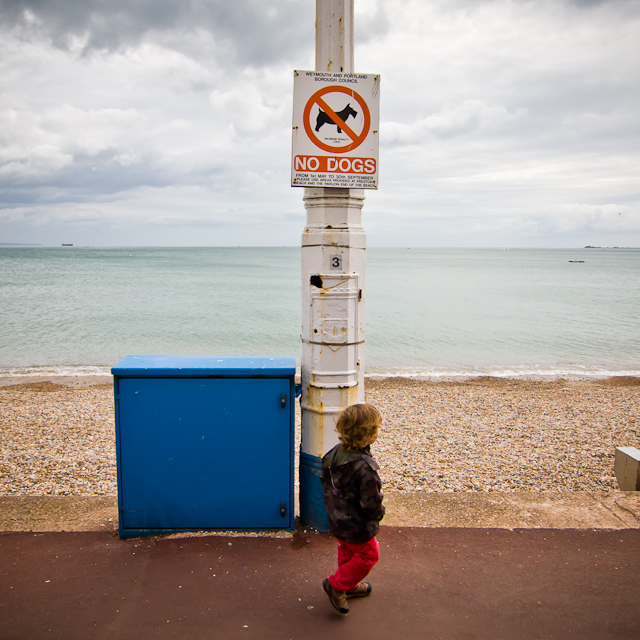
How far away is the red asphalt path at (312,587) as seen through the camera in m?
2.57

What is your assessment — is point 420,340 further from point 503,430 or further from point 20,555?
point 20,555

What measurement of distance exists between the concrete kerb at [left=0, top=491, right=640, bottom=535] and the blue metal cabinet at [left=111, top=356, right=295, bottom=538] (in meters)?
0.52

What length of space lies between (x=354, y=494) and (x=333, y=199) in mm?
1859

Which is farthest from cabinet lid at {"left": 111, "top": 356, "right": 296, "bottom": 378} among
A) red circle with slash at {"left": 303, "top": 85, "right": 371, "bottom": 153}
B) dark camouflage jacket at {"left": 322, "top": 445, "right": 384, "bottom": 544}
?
red circle with slash at {"left": 303, "top": 85, "right": 371, "bottom": 153}

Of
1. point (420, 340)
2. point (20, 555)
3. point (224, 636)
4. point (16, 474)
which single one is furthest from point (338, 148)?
point (420, 340)

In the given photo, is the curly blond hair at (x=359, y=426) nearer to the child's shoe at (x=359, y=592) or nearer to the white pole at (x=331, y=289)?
the white pole at (x=331, y=289)

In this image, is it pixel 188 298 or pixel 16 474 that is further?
pixel 188 298

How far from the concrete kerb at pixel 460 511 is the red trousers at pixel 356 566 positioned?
3.17 ft

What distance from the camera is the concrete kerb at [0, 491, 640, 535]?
3557 millimetres

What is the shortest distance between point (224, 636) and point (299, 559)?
0.75 m

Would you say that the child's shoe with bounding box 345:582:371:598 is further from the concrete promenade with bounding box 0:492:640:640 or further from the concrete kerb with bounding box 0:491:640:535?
the concrete kerb with bounding box 0:491:640:535

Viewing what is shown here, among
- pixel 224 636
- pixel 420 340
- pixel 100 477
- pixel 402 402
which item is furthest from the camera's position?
pixel 420 340

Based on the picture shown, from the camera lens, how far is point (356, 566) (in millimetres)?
2641

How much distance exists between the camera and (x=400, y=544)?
3.34 metres
